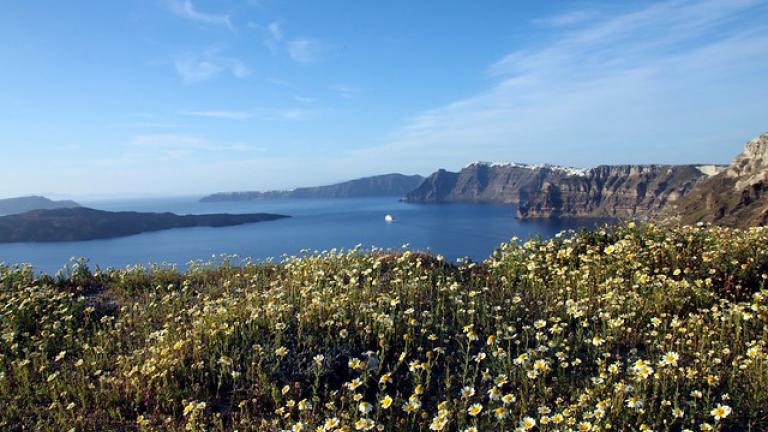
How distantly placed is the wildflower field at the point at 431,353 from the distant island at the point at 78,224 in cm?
12607

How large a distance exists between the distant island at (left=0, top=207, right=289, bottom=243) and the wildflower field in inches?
4963

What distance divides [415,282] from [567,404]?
3693 mm

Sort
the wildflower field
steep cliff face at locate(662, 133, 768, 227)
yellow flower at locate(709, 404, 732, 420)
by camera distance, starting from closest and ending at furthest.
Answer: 1. yellow flower at locate(709, 404, 732, 420)
2. the wildflower field
3. steep cliff face at locate(662, 133, 768, 227)

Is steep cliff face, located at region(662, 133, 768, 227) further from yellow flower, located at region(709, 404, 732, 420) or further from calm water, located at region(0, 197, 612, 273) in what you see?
yellow flower, located at region(709, 404, 732, 420)

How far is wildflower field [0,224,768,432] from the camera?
495 centimetres

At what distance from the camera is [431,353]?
5590 millimetres

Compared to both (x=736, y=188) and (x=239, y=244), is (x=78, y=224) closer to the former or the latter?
(x=239, y=244)

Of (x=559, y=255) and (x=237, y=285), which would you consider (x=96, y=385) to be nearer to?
(x=237, y=285)

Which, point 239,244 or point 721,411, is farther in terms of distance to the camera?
point 239,244

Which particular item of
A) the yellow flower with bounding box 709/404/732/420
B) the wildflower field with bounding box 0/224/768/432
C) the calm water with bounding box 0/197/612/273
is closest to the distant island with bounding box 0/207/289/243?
the calm water with bounding box 0/197/612/273

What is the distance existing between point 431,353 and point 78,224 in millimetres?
140520

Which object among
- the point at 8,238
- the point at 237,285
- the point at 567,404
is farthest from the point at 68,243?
the point at 567,404

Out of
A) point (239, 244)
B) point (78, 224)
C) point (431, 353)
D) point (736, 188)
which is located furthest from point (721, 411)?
point (78, 224)

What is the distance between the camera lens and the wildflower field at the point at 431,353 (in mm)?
4949
